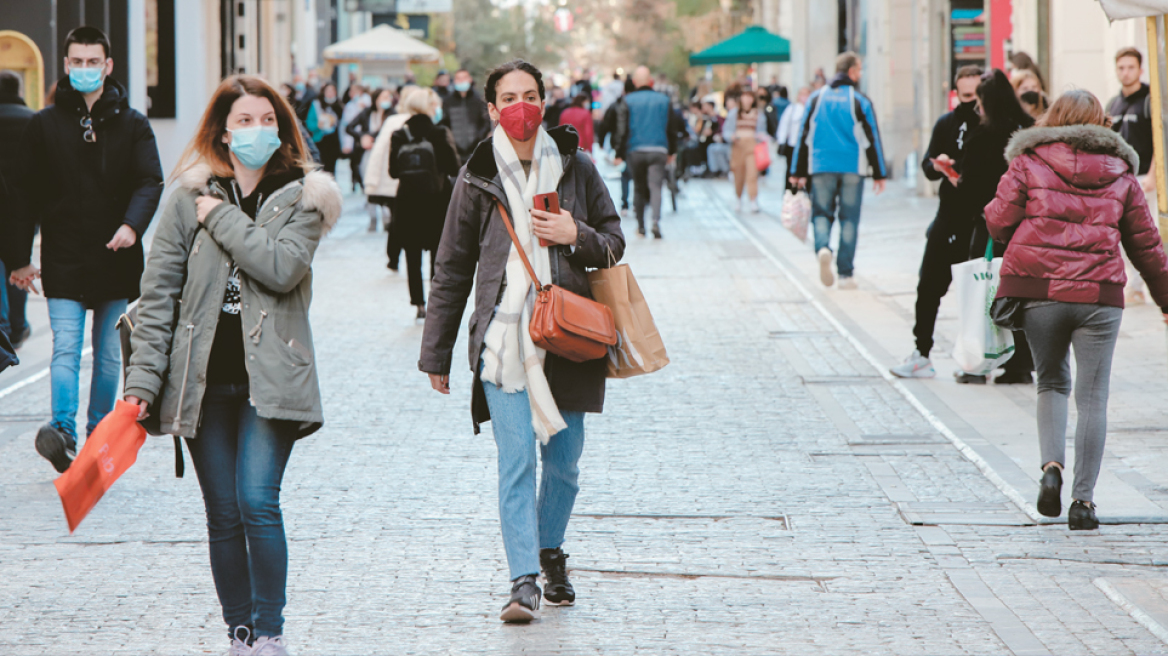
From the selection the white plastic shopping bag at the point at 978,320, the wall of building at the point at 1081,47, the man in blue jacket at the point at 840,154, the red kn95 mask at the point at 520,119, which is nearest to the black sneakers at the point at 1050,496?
the white plastic shopping bag at the point at 978,320

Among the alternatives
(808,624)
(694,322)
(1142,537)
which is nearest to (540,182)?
(808,624)

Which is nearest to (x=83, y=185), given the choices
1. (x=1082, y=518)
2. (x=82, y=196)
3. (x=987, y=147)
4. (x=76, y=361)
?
(x=82, y=196)

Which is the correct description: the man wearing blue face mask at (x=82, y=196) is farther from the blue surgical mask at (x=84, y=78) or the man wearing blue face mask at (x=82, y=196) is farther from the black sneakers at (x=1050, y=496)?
the black sneakers at (x=1050, y=496)

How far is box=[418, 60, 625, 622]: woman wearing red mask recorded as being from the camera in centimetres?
469

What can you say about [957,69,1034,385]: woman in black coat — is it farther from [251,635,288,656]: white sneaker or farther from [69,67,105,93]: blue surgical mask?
[251,635,288,656]: white sneaker

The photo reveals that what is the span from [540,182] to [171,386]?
1313mm

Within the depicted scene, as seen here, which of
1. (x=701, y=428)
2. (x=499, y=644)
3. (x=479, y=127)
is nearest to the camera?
(x=499, y=644)

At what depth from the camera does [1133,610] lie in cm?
488

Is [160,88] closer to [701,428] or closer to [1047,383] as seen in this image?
[701,428]

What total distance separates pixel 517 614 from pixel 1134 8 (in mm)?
3996

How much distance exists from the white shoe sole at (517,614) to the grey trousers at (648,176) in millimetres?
14218

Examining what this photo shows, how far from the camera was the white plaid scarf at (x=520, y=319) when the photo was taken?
4684 millimetres

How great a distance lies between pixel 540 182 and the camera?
4.75 m

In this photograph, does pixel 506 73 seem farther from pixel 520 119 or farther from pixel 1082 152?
pixel 1082 152
